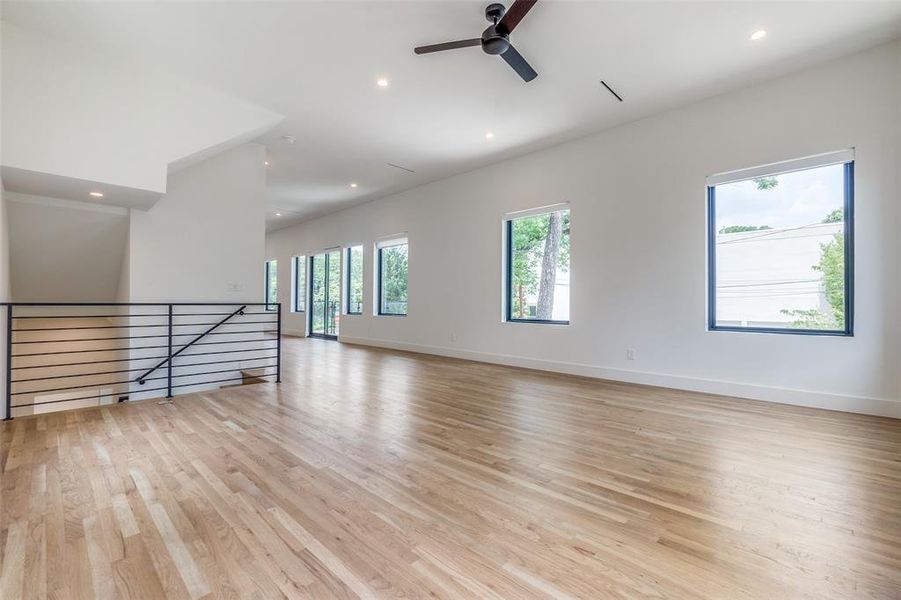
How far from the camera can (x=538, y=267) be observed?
5.95 metres

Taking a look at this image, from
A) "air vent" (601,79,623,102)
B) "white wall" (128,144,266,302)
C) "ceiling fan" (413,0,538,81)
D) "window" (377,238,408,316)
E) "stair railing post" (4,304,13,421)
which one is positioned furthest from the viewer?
"window" (377,238,408,316)

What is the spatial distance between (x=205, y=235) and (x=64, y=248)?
1870 mm

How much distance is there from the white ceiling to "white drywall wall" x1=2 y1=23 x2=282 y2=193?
169 millimetres

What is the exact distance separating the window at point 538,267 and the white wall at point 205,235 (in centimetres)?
374

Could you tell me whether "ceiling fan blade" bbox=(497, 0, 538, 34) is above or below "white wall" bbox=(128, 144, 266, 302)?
above

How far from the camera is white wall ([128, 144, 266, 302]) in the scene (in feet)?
15.1

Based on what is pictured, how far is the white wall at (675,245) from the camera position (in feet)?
11.3

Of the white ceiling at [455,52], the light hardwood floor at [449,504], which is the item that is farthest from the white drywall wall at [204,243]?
the light hardwood floor at [449,504]

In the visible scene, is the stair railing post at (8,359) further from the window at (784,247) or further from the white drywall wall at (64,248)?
the window at (784,247)

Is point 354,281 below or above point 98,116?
below

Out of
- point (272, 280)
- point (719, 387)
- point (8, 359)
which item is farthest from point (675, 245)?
point (272, 280)

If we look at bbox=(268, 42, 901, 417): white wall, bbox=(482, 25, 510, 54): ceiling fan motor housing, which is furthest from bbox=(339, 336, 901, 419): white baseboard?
bbox=(482, 25, 510, 54): ceiling fan motor housing

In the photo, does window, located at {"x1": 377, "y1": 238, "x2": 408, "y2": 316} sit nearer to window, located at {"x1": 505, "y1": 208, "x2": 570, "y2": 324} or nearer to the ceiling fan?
window, located at {"x1": 505, "y1": 208, "x2": 570, "y2": 324}

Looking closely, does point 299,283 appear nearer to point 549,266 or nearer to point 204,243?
point 204,243
